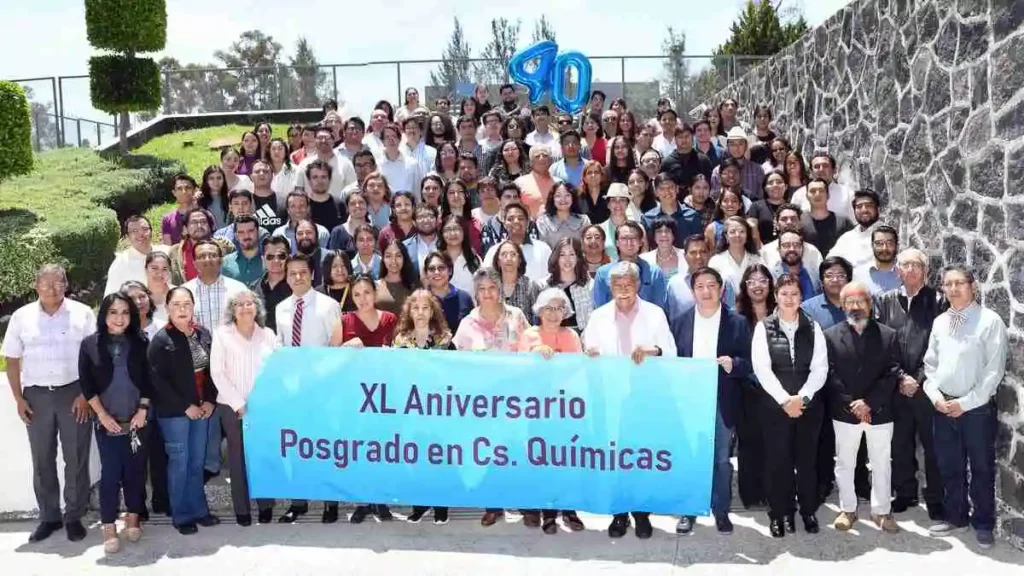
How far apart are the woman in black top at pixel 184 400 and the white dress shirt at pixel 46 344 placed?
0.57m

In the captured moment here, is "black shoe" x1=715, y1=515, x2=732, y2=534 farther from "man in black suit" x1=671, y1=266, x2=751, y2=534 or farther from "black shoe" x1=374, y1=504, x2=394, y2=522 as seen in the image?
"black shoe" x1=374, y1=504, x2=394, y2=522

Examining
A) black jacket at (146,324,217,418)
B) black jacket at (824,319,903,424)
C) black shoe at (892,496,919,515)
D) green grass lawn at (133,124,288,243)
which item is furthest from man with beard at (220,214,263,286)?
green grass lawn at (133,124,288,243)

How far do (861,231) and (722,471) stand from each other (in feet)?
8.88

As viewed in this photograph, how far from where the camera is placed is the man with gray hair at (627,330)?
6.56 metres

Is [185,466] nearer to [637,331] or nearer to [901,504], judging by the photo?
[637,331]

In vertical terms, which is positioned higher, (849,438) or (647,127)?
(647,127)

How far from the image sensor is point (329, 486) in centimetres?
689

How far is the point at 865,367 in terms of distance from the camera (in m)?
6.52

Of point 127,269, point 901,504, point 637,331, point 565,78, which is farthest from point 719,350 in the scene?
point 565,78

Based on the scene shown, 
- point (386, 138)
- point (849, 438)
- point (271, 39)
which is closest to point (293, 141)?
point (386, 138)

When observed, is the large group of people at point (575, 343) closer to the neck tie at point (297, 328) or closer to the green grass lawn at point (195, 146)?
the neck tie at point (297, 328)

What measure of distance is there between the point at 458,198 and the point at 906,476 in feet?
14.7

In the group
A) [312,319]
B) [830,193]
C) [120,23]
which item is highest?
[120,23]

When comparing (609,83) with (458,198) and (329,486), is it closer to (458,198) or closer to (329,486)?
(458,198)
